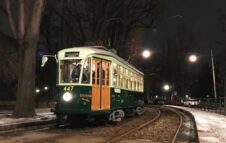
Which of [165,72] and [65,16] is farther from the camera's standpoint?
[165,72]

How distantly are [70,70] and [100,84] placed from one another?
1434 millimetres

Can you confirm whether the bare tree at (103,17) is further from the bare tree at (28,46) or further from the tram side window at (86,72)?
the tram side window at (86,72)

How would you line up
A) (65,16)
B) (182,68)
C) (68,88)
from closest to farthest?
(68,88), (65,16), (182,68)

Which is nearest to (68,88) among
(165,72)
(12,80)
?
(12,80)

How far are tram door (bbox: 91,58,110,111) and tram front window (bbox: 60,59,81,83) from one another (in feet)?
2.18

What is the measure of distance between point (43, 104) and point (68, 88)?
19301 millimetres

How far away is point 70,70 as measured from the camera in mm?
18531

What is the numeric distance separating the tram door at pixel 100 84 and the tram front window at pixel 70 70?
664 millimetres

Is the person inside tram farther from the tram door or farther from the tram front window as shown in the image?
the tram door

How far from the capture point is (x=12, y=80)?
3475 centimetres

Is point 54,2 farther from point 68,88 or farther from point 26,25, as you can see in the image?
point 68,88

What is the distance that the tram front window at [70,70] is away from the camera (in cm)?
1830

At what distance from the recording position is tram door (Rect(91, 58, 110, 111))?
18.5 m

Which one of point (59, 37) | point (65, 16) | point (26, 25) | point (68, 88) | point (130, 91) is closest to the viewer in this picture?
point (68, 88)
